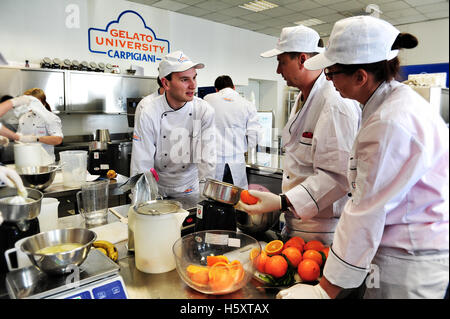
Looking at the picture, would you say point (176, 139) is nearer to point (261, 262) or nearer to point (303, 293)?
point (261, 262)

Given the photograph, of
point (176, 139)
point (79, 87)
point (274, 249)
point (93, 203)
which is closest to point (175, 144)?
point (176, 139)

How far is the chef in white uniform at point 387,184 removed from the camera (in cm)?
87

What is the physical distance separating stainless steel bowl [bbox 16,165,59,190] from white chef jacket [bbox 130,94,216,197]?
552 mm

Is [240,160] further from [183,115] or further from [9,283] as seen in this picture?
[9,283]

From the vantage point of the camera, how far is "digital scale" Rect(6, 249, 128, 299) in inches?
36.9

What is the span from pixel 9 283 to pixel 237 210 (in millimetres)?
862

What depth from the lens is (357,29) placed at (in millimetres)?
999

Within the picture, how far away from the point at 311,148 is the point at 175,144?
3.90 feet

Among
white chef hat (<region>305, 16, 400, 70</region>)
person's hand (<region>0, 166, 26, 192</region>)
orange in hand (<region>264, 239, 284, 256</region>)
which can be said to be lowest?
orange in hand (<region>264, 239, 284, 256</region>)

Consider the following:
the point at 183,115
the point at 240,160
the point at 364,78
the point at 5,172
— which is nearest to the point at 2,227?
the point at 5,172

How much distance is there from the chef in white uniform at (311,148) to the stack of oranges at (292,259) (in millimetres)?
237

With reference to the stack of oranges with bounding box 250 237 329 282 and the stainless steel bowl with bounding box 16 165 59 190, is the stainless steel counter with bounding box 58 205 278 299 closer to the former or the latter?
the stack of oranges with bounding box 250 237 329 282

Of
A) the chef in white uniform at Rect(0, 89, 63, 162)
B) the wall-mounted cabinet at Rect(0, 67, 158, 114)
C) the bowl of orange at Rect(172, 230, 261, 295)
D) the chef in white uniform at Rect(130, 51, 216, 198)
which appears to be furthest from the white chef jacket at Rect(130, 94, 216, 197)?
the wall-mounted cabinet at Rect(0, 67, 158, 114)

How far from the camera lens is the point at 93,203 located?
1684 mm
